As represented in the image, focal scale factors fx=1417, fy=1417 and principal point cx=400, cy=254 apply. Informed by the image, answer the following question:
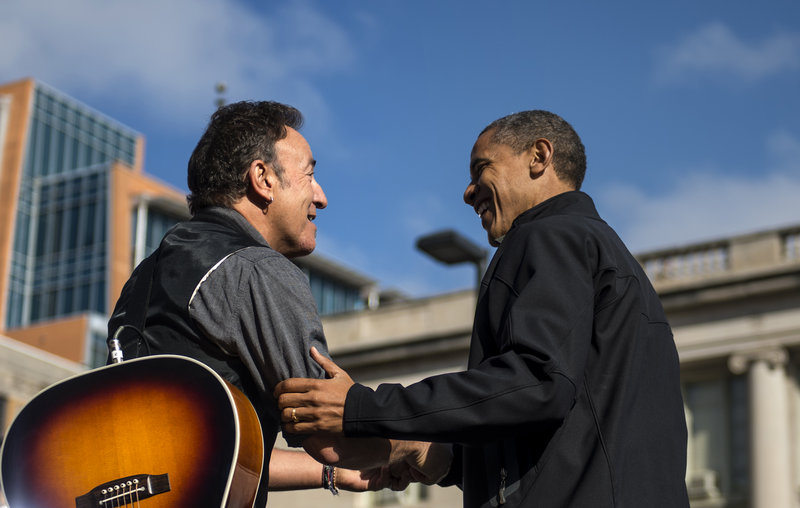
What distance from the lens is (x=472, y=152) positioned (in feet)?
17.3

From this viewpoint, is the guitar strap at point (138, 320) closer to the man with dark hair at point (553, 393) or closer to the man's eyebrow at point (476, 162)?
the man with dark hair at point (553, 393)

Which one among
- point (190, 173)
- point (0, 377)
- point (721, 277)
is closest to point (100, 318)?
point (0, 377)

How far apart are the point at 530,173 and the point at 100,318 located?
2416 inches

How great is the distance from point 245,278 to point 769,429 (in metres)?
24.7

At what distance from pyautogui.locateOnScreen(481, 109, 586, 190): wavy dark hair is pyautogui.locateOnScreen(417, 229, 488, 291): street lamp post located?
14165mm

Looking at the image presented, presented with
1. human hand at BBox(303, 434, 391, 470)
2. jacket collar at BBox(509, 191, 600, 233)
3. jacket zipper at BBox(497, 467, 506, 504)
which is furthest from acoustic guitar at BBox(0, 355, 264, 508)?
jacket collar at BBox(509, 191, 600, 233)

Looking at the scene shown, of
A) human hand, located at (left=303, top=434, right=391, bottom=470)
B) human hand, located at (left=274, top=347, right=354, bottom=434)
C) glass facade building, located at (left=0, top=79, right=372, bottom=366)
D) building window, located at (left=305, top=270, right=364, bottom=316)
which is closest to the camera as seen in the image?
human hand, located at (left=274, top=347, right=354, bottom=434)

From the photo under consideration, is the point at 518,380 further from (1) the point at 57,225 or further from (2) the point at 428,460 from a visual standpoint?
(1) the point at 57,225

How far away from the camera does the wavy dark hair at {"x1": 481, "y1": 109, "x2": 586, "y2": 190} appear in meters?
5.06

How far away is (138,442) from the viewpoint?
13.4 feet

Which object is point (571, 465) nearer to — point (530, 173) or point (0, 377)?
point (530, 173)

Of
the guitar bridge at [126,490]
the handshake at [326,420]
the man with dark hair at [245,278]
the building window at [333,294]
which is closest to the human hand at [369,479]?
the man with dark hair at [245,278]

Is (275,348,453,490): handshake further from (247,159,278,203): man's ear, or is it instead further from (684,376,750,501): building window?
(684,376,750,501): building window

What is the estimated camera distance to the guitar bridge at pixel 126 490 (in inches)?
157
